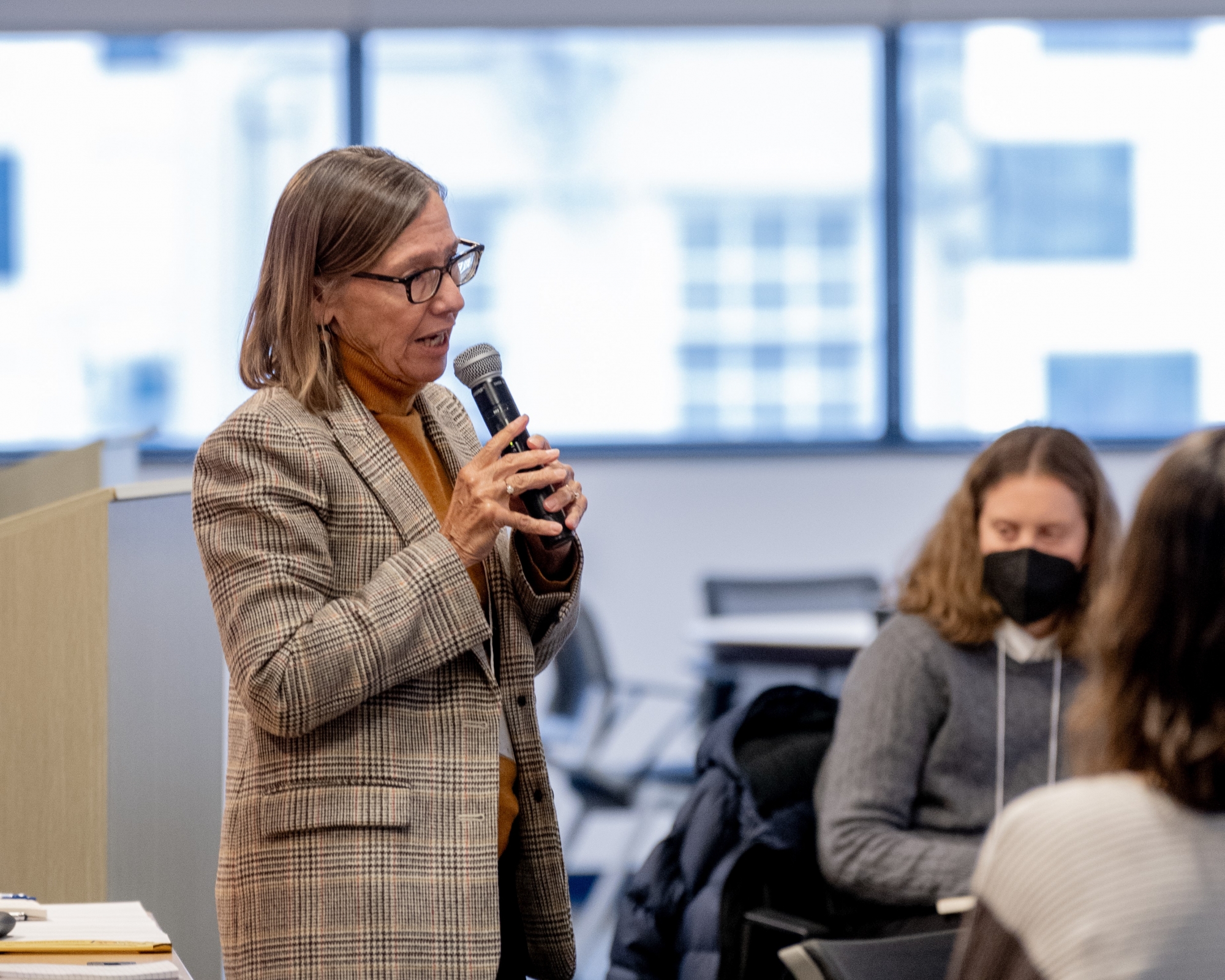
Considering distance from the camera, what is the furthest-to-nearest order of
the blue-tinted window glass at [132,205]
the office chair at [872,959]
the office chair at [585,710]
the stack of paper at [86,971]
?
the blue-tinted window glass at [132,205]
the office chair at [585,710]
the office chair at [872,959]
the stack of paper at [86,971]

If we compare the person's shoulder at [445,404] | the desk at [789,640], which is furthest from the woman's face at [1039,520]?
the desk at [789,640]

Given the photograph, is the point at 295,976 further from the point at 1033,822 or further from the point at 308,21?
the point at 308,21

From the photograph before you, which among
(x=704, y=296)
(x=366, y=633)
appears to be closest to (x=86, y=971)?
(x=366, y=633)

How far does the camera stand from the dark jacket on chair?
2020 mm

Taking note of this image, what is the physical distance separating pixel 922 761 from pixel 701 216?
408 centimetres

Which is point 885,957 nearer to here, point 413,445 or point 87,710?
point 413,445

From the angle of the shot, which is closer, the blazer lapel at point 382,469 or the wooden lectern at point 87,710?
the blazer lapel at point 382,469

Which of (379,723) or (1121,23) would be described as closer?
(379,723)

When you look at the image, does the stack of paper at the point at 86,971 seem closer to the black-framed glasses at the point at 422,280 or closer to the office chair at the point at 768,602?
the black-framed glasses at the point at 422,280

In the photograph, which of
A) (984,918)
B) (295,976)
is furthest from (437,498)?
(984,918)

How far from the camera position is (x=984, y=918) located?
3.14 ft

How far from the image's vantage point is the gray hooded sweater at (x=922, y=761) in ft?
6.50

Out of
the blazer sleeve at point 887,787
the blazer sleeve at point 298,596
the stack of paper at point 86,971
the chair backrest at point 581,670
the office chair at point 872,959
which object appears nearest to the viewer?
the stack of paper at point 86,971

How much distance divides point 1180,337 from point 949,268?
1002mm
